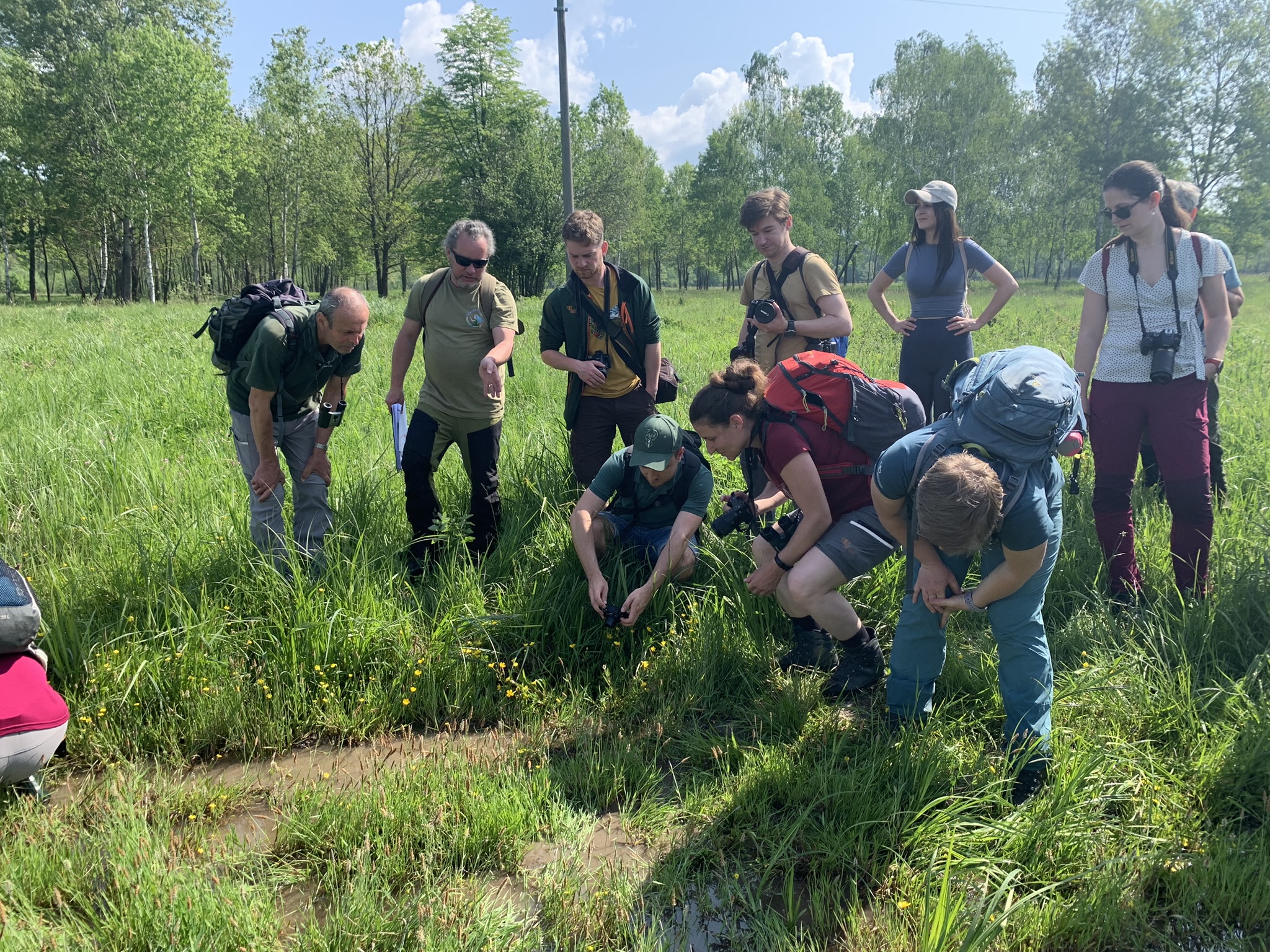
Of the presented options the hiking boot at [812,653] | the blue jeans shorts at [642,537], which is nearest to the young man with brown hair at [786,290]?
the blue jeans shorts at [642,537]

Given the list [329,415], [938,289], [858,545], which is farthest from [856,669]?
[329,415]

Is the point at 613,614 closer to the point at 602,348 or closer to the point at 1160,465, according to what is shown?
the point at 602,348

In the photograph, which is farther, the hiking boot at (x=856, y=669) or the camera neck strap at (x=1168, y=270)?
the camera neck strap at (x=1168, y=270)

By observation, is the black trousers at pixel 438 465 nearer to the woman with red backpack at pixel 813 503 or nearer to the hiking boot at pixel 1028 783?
the woman with red backpack at pixel 813 503

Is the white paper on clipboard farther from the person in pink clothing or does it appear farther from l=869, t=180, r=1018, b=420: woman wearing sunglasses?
l=869, t=180, r=1018, b=420: woman wearing sunglasses

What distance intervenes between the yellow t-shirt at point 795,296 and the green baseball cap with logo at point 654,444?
3.68ft

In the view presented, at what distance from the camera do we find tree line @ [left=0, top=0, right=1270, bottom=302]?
2836 cm

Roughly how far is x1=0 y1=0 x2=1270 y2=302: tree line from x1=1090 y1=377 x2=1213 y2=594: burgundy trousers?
3007 centimetres

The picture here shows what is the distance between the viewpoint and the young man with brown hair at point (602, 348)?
414cm

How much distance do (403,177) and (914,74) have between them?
1042 inches

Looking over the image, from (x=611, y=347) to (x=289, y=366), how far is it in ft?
5.54

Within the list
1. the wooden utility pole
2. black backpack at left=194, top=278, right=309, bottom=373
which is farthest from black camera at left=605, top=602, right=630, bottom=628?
the wooden utility pole

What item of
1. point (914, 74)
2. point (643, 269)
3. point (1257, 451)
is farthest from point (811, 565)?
point (643, 269)

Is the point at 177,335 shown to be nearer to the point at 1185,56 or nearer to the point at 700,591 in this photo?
the point at 700,591
